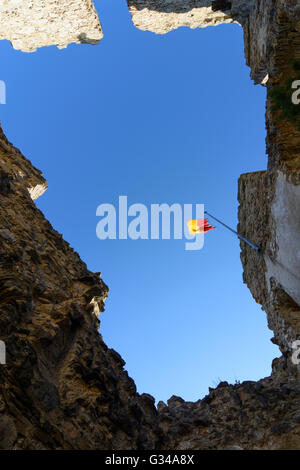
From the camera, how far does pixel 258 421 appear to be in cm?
469

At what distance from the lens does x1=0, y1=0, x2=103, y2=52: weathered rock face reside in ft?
26.5

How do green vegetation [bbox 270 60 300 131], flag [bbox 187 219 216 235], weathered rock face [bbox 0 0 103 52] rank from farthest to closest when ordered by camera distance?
flag [bbox 187 219 216 235]
weathered rock face [bbox 0 0 103 52]
green vegetation [bbox 270 60 300 131]

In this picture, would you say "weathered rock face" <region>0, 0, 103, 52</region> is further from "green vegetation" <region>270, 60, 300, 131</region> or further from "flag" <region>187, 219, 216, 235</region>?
"flag" <region>187, 219, 216, 235</region>

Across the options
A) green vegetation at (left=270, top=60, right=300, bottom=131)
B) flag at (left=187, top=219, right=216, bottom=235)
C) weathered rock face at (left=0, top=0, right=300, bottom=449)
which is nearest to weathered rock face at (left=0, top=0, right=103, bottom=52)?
weathered rock face at (left=0, top=0, right=300, bottom=449)

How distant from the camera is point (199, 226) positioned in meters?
9.62

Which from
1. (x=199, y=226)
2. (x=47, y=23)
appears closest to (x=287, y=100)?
(x=199, y=226)

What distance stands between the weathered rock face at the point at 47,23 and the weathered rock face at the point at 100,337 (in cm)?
124

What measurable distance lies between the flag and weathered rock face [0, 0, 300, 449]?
1.52 m

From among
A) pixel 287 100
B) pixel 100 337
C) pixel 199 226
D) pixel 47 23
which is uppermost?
pixel 47 23

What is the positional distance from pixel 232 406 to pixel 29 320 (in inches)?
145

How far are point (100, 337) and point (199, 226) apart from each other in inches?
223

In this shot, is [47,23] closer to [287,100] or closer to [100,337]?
[287,100]
